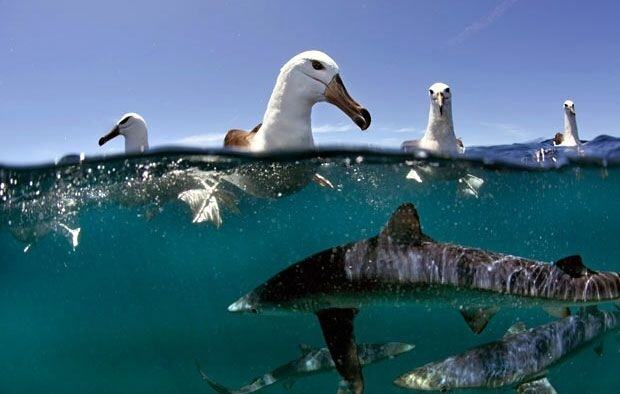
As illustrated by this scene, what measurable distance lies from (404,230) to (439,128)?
5160 millimetres

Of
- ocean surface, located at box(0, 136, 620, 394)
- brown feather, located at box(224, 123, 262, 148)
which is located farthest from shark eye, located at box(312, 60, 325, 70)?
ocean surface, located at box(0, 136, 620, 394)

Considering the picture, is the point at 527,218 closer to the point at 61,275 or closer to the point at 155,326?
the point at 155,326

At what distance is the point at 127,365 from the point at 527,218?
14133mm

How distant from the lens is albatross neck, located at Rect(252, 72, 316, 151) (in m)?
7.19

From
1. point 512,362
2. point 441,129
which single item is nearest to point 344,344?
point 512,362

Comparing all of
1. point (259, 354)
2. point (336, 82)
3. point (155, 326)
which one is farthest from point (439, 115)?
point (155, 326)

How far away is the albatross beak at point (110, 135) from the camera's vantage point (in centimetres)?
1028

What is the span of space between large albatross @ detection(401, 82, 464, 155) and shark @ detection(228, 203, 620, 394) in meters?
4.56

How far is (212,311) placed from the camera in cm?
1964

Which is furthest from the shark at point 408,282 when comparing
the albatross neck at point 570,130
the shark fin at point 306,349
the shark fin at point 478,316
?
the albatross neck at point 570,130

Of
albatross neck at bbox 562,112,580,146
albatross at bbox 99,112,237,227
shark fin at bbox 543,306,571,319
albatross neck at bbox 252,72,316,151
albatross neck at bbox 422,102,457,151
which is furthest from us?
albatross neck at bbox 562,112,580,146

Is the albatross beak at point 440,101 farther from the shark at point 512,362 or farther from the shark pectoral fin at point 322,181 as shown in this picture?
the shark at point 512,362

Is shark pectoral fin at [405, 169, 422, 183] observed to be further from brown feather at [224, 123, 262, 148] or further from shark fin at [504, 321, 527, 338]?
shark fin at [504, 321, 527, 338]

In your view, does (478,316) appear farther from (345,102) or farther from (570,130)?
(570,130)
